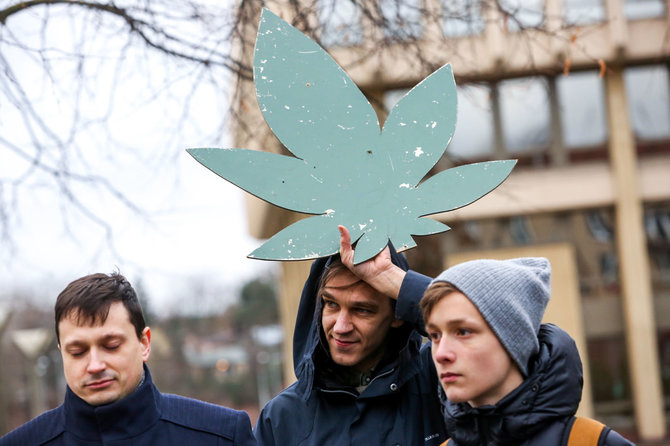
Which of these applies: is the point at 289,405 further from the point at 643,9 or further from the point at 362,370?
the point at 643,9

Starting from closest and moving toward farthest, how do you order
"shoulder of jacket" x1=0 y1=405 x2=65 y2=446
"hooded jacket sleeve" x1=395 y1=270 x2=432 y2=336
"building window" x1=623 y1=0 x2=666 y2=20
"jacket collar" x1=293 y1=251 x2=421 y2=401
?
"shoulder of jacket" x1=0 y1=405 x2=65 y2=446 → "hooded jacket sleeve" x1=395 y1=270 x2=432 y2=336 → "jacket collar" x1=293 y1=251 x2=421 y2=401 → "building window" x1=623 y1=0 x2=666 y2=20

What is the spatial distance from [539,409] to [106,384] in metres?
1.18

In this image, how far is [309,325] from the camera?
10.0 feet

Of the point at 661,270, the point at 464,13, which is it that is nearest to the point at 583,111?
the point at 661,270

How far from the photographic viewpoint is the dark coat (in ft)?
7.04

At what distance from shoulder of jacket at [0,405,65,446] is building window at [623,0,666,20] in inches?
595

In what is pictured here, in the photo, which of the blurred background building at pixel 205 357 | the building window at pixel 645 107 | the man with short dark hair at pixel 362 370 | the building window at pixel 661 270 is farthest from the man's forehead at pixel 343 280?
the blurred background building at pixel 205 357

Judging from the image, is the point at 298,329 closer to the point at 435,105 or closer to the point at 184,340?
the point at 435,105

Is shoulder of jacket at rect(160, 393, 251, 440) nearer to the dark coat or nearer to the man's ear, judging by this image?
the man's ear

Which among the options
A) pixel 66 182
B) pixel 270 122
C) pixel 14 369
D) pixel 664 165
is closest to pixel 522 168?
pixel 664 165

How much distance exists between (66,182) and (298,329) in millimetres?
1873

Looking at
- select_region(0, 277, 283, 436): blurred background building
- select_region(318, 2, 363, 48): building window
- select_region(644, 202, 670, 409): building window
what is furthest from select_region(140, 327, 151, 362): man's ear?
select_region(0, 277, 283, 436): blurred background building

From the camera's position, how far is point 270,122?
2.79 meters

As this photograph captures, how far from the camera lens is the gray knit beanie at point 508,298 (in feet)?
7.23
